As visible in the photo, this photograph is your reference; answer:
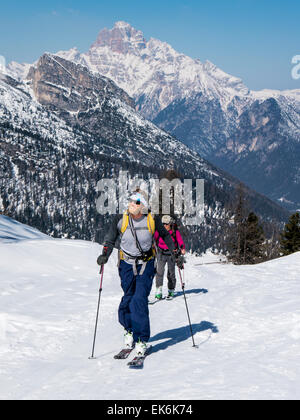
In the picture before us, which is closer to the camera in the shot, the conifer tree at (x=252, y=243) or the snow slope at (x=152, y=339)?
the snow slope at (x=152, y=339)

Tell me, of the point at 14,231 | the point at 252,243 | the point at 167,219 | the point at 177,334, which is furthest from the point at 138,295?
the point at 252,243

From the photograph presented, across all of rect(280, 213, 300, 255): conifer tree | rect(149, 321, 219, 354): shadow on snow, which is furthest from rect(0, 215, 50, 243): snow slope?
rect(280, 213, 300, 255): conifer tree

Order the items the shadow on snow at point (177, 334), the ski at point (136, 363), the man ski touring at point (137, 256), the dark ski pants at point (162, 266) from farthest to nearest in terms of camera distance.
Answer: the dark ski pants at point (162, 266)
the shadow on snow at point (177, 334)
the man ski touring at point (137, 256)
the ski at point (136, 363)

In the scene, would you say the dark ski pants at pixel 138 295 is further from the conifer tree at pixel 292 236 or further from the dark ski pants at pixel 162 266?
the conifer tree at pixel 292 236

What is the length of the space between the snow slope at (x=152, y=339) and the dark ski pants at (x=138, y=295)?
564mm

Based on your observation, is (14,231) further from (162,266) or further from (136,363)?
(136,363)

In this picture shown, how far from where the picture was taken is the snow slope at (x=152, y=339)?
235 inches

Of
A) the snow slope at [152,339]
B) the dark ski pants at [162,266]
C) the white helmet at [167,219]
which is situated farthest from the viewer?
the dark ski pants at [162,266]

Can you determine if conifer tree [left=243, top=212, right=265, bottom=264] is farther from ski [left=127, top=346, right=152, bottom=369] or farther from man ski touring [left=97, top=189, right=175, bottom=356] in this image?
ski [left=127, top=346, right=152, bottom=369]

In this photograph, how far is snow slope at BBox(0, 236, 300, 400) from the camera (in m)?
5.98

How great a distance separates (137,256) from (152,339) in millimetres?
2589

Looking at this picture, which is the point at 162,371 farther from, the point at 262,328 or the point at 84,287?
the point at 84,287

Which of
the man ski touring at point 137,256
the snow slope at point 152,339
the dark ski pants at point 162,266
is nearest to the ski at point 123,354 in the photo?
the snow slope at point 152,339

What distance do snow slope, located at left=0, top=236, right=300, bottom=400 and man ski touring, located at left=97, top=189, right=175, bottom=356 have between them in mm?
740
